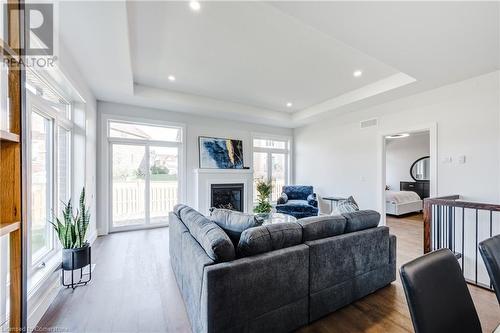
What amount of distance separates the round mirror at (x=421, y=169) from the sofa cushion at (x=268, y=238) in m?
7.96

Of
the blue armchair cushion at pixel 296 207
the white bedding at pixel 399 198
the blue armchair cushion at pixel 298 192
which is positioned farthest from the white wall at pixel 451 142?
the white bedding at pixel 399 198

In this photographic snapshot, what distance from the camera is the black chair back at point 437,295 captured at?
779 millimetres

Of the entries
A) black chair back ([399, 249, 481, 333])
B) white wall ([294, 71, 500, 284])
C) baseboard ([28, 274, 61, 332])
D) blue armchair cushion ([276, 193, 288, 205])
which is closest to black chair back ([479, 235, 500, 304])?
black chair back ([399, 249, 481, 333])

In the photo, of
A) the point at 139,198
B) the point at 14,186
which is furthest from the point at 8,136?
the point at 139,198

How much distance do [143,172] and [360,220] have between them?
4.22m

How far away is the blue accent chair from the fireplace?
3.33 ft

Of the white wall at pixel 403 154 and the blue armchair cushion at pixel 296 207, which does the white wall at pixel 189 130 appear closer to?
the blue armchair cushion at pixel 296 207

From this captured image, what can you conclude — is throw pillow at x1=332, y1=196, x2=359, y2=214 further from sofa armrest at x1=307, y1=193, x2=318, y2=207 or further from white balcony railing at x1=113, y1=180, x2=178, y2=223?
white balcony railing at x1=113, y1=180, x2=178, y2=223

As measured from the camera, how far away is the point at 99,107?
4.24 metres

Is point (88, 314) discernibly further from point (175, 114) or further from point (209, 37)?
point (175, 114)

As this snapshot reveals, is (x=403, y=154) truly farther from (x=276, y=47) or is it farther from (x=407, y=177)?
(x=276, y=47)

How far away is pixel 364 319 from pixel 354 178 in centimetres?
362

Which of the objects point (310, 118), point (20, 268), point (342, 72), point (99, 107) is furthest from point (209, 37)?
point (310, 118)

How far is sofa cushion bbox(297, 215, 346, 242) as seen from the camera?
192 centimetres
